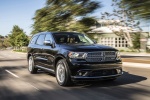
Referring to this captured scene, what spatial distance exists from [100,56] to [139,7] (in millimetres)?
3855

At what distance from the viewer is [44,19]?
21781 millimetres

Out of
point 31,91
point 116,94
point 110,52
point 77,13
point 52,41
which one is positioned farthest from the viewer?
point 77,13

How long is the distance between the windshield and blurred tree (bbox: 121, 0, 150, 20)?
5047 mm

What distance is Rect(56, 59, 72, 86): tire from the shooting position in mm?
8211

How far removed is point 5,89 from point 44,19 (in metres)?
14.0

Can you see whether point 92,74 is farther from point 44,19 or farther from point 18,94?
point 44,19

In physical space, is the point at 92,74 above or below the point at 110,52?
below

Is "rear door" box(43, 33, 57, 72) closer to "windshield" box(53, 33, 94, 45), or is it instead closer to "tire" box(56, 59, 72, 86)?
"windshield" box(53, 33, 94, 45)

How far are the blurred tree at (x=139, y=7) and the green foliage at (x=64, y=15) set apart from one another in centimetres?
1464

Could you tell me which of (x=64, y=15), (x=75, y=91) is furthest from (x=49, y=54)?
(x=64, y=15)

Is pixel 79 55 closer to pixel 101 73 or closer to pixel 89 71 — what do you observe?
pixel 89 71

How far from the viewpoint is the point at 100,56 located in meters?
8.12

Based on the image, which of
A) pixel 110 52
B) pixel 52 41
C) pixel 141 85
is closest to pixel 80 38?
pixel 52 41

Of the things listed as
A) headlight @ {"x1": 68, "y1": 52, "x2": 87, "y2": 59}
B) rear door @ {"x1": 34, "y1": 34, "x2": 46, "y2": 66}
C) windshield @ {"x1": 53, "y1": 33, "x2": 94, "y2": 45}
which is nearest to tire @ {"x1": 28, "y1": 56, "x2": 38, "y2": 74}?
rear door @ {"x1": 34, "y1": 34, "x2": 46, "y2": 66}
